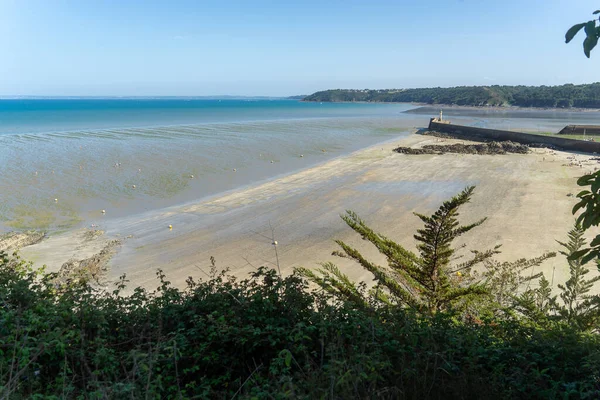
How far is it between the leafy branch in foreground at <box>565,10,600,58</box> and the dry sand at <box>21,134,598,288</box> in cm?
786

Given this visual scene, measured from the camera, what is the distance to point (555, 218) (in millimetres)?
13969

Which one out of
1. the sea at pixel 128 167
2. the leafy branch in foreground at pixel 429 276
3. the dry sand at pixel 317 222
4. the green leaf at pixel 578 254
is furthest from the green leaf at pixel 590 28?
the sea at pixel 128 167

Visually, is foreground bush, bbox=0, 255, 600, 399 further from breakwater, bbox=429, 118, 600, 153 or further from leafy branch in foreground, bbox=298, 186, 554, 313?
breakwater, bbox=429, 118, 600, 153

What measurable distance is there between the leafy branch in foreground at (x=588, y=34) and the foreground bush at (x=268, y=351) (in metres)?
2.54

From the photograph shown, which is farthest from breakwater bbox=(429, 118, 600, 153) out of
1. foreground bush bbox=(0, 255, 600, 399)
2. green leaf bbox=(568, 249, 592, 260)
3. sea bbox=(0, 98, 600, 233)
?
green leaf bbox=(568, 249, 592, 260)

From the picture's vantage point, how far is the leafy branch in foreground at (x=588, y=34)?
7.19 ft

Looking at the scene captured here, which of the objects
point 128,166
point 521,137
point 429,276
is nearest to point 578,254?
point 429,276

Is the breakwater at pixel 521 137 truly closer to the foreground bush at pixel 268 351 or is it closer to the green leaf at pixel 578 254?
the foreground bush at pixel 268 351

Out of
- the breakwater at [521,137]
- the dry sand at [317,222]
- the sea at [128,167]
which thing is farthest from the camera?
the breakwater at [521,137]

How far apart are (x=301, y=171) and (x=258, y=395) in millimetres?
21255

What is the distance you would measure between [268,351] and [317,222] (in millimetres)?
9964

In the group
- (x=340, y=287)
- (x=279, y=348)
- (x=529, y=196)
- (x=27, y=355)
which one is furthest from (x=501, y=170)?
(x=27, y=355)

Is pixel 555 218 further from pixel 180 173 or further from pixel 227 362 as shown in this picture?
pixel 180 173

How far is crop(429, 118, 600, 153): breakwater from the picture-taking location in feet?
99.0
